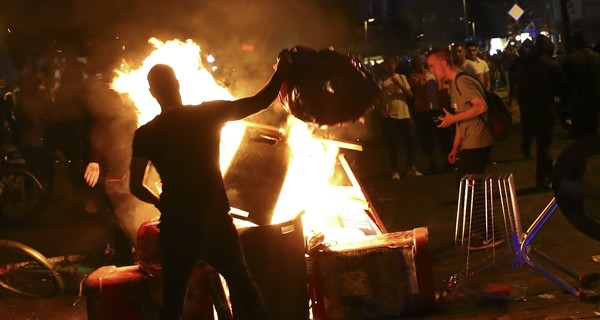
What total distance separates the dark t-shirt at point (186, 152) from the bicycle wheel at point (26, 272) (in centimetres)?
305

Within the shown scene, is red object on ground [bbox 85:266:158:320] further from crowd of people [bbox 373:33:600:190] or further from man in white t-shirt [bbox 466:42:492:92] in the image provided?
man in white t-shirt [bbox 466:42:492:92]

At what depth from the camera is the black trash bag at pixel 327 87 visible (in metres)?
4.67

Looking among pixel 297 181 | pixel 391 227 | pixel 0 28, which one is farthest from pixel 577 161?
pixel 0 28

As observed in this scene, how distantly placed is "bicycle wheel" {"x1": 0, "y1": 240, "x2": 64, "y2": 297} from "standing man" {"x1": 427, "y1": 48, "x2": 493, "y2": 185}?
3.84 meters

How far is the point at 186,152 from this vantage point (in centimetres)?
423

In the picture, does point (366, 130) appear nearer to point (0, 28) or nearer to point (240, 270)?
point (0, 28)

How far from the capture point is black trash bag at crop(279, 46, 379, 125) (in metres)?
4.67

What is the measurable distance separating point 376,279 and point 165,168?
1.78 m

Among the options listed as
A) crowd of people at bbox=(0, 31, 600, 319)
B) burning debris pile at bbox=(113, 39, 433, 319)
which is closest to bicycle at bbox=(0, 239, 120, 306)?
crowd of people at bbox=(0, 31, 600, 319)

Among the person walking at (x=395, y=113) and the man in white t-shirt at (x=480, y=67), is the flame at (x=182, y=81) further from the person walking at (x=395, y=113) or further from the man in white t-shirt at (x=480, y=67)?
the man in white t-shirt at (x=480, y=67)

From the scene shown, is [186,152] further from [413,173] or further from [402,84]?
[413,173]

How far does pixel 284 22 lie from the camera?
16109 millimetres

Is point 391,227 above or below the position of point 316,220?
below

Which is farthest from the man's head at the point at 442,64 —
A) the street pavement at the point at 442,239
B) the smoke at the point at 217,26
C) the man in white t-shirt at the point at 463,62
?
the smoke at the point at 217,26
